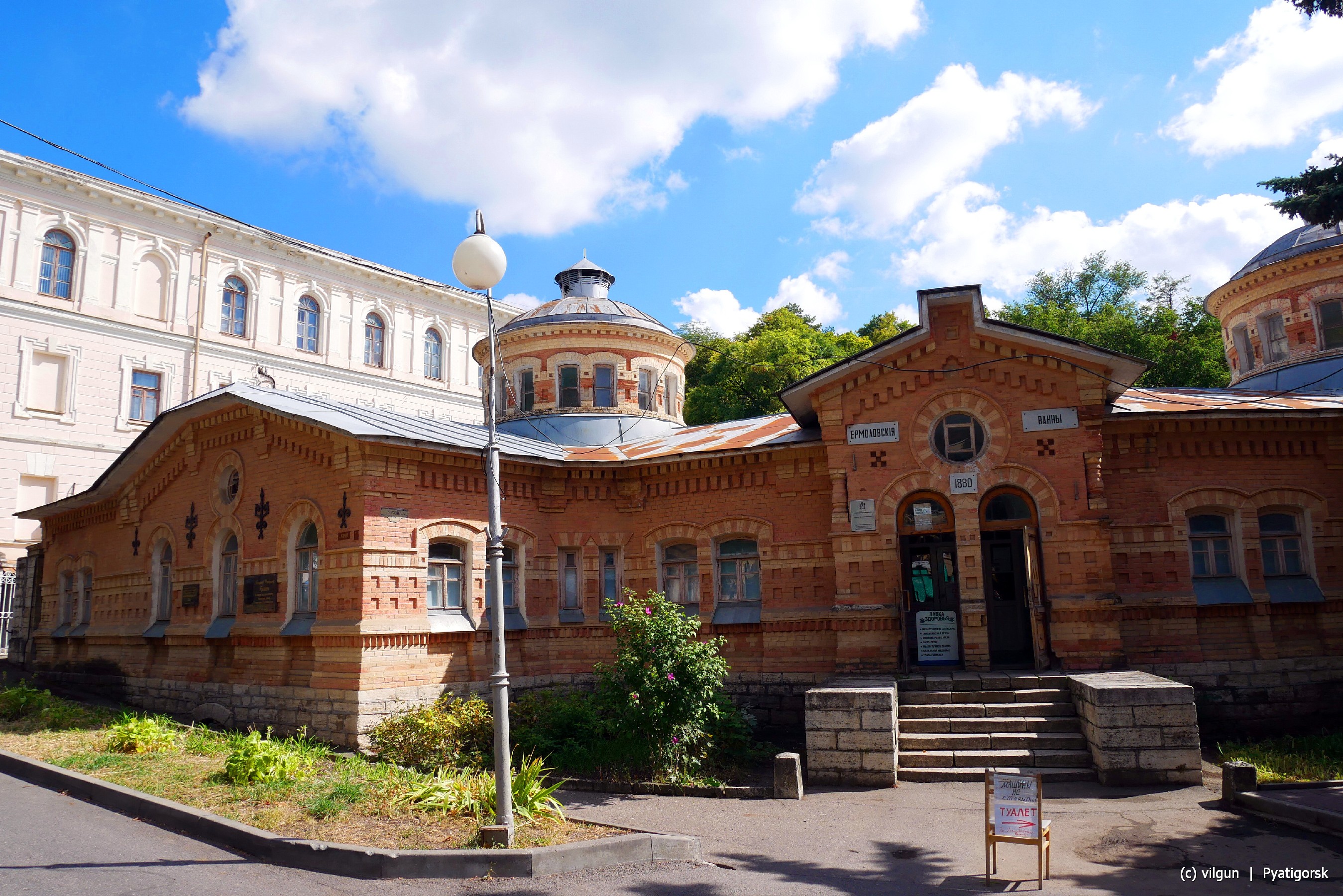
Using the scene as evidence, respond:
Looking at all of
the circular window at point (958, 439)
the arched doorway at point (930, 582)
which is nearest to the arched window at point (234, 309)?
the arched doorway at point (930, 582)

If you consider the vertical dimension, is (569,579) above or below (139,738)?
above

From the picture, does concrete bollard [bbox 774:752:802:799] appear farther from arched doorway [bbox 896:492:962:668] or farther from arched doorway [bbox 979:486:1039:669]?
arched doorway [bbox 979:486:1039:669]

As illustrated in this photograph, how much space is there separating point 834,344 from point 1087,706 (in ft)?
94.6

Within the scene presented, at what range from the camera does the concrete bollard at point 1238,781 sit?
33.8ft

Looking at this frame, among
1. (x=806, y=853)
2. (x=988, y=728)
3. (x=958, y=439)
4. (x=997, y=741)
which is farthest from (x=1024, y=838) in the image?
(x=958, y=439)

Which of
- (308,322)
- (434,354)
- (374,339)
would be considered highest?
(308,322)

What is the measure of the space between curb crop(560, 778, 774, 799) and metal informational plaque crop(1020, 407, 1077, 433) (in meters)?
7.21

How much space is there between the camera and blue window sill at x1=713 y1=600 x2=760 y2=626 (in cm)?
1619

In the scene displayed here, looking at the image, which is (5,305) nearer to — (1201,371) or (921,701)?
(921,701)

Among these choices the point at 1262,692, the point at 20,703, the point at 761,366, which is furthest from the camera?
the point at 761,366

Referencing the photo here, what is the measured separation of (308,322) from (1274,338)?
111 feet

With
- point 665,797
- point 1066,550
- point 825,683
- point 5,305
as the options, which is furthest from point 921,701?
point 5,305

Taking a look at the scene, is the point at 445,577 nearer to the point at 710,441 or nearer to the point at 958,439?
the point at 710,441

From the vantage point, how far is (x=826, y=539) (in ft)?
51.5
